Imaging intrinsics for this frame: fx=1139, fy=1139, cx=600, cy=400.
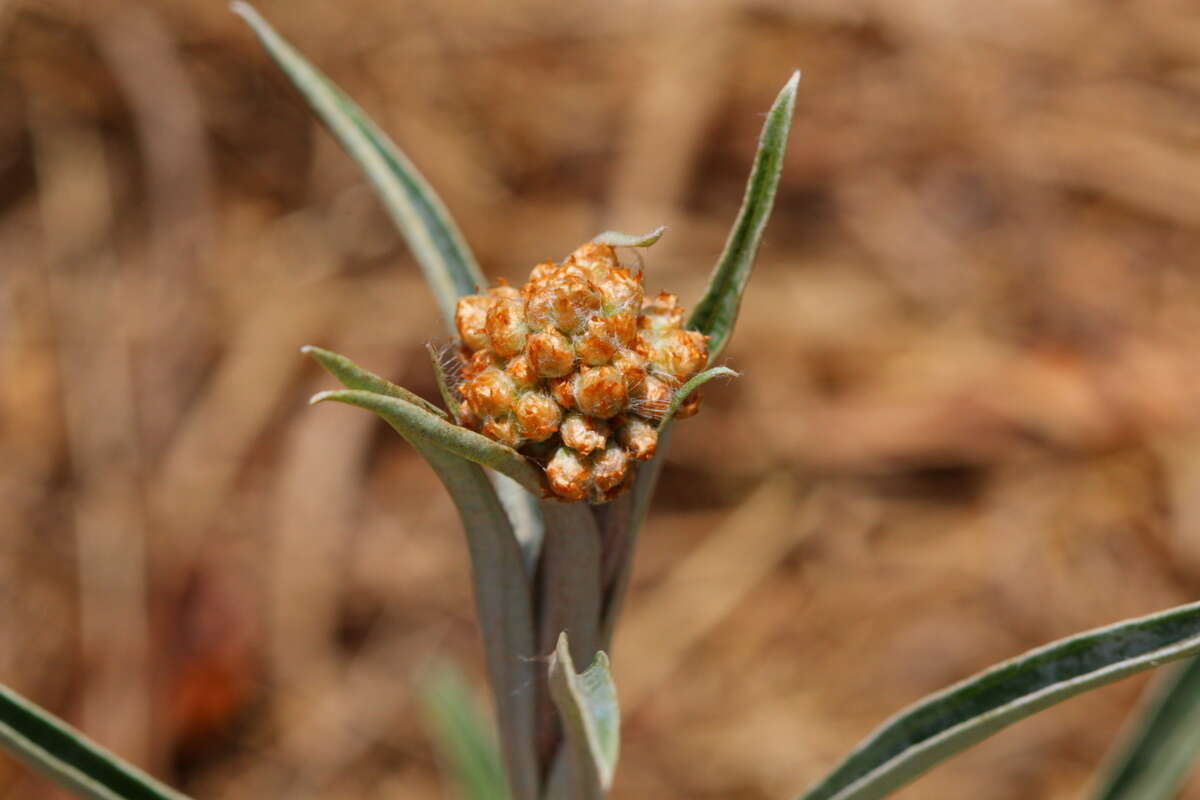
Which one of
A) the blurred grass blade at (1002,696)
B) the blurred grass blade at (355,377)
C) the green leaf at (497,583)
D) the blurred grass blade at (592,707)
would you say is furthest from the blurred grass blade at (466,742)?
the blurred grass blade at (355,377)

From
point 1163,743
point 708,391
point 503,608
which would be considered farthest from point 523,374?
point 708,391

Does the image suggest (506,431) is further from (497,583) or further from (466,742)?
(466,742)

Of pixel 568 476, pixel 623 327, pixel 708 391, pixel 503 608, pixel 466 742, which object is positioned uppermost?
pixel 623 327

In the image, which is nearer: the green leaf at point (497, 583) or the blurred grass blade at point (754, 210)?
the green leaf at point (497, 583)

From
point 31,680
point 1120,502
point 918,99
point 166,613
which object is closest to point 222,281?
point 166,613

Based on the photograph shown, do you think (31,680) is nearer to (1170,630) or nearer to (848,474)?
(848,474)

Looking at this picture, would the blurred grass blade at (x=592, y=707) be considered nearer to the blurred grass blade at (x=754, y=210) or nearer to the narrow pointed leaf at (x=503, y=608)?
the narrow pointed leaf at (x=503, y=608)
